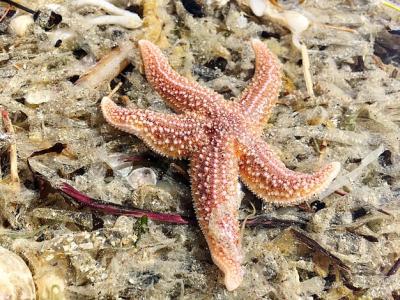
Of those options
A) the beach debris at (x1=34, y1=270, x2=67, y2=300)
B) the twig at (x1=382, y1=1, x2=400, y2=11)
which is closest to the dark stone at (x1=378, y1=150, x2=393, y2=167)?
the twig at (x1=382, y1=1, x2=400, y2=11)

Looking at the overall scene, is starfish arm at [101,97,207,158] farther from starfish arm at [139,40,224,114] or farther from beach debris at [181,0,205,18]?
beach debris at [181,0,205,18]

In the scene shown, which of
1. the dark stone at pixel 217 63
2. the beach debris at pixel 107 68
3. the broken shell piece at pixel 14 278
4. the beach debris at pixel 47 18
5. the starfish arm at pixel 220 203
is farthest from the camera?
the dark stone at pixel 217 63

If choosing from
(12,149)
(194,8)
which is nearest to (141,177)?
(12,149)

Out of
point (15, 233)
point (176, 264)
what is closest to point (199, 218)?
point (176, 264)

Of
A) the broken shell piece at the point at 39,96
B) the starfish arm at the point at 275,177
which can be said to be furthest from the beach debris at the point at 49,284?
the starfish arm at the point at 275,177

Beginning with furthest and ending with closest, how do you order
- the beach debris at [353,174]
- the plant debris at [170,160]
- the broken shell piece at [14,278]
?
1. the beach debris at [353,174]
2. the plant debris at [170,160]
3. the broken shell piece at [14,278]

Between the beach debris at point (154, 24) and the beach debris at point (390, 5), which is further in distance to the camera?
the beach debris at point (390, 5)

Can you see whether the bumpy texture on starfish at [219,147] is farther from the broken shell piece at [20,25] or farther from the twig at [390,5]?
the twig at [390,5]
